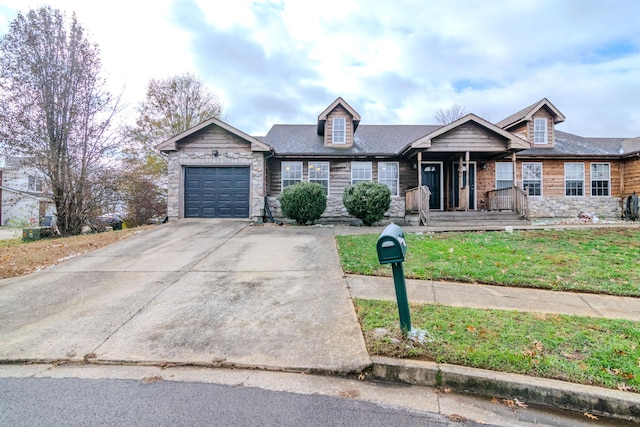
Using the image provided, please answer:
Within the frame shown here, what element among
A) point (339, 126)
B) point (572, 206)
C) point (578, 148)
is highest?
point (339, 126)

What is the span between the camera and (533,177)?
1547 cm

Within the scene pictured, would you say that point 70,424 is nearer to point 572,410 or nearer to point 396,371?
point 396,371

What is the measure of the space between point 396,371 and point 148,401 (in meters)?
2.01

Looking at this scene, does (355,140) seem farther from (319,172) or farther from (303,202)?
(303,202)

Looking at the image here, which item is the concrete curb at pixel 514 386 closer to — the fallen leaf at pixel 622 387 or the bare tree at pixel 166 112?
the fallen leaf at pixel 622 387

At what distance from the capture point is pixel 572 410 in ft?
7.79

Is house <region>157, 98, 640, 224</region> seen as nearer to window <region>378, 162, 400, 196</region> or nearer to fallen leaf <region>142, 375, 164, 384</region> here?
window <region>378, 162, 400, 196</region>

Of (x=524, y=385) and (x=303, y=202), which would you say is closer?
(x=524, y=385)

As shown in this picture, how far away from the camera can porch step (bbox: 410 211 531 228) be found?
12023 mm

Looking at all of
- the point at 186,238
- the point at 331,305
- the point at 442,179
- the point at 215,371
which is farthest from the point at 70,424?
the point at 442,179

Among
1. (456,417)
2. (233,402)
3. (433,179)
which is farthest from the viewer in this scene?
(433,179)

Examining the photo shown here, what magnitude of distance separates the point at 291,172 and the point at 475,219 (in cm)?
833

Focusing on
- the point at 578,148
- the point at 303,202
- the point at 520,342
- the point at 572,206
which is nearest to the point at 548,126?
the point at 578,148

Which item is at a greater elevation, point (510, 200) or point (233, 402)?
point (510, 200)
